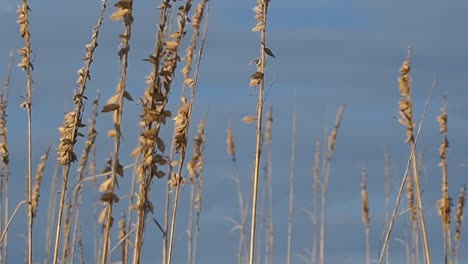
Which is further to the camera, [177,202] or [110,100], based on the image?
[177,202]

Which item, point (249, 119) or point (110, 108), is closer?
point (110, 108)

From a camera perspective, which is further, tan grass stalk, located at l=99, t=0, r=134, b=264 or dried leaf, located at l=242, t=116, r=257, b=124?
dried leaf, located at l=242, t=116, r=257, b=124

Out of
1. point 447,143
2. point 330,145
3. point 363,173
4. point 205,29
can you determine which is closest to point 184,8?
point 205,29

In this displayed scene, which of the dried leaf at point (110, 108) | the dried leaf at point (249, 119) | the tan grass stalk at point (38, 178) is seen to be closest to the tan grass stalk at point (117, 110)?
the dried leaf at point (110, 108)

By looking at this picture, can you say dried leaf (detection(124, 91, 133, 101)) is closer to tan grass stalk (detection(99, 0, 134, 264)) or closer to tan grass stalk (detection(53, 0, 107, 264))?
tan grass stalk (detection(99, 0, 134, 264))

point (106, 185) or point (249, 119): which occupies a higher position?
point (249, 119)

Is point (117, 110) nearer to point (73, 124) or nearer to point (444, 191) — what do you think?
point (73, 124)

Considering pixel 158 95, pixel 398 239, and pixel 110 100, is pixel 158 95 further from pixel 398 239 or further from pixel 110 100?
pixel 398 239

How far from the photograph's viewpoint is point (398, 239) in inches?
251

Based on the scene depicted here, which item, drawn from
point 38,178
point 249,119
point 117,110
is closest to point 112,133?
point 117,110

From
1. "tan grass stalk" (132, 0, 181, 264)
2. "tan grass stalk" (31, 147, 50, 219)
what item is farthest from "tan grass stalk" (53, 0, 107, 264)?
"tan grass stalk" (31, 147, 50, 219)

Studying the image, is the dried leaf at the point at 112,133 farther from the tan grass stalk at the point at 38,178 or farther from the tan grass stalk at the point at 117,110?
the tan grass stalk at the point at 38,178

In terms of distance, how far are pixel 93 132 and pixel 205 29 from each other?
113 centimetres

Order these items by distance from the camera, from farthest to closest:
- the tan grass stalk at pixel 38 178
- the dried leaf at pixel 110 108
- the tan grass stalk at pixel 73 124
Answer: the tan grass stalk at pixel 38 178, the tan grass stalk at pixel 73 124, the dried leaf at pixel 110 108
